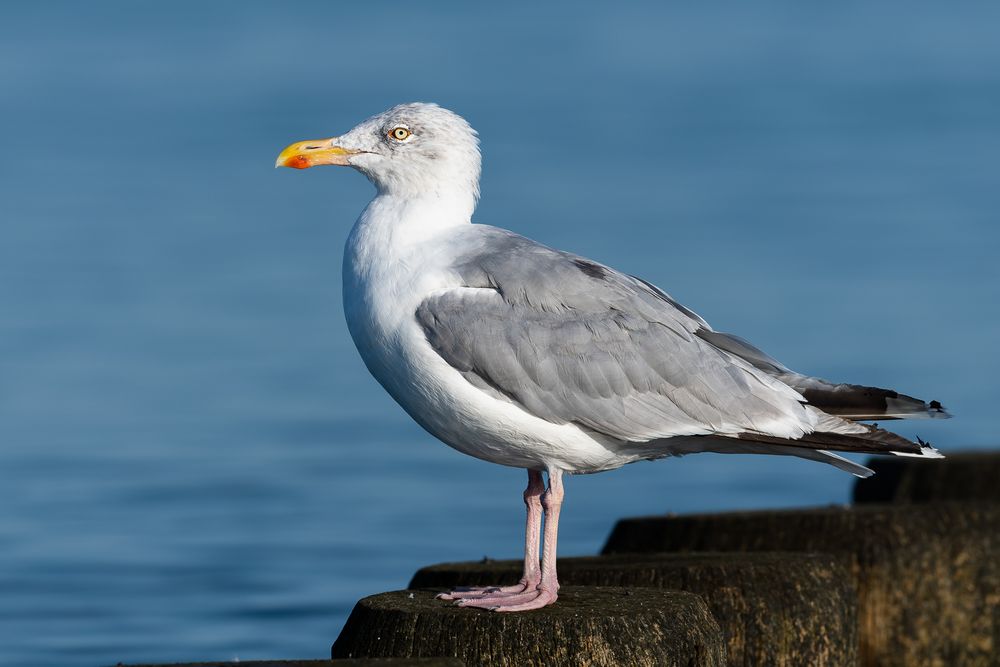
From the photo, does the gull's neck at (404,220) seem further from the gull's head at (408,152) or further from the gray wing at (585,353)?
the gray wing at (585,353)

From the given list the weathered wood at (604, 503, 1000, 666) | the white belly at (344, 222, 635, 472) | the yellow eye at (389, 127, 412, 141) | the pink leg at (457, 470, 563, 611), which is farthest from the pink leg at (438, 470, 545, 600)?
the weathered wood at (604, 503, 1000, 666)

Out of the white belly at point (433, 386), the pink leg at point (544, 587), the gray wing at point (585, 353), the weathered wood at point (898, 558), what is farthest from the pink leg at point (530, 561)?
the weathered wood at point (898, 558)

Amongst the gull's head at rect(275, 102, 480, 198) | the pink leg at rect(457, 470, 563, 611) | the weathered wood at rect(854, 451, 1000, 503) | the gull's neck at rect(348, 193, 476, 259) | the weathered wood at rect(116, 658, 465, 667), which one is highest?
the gull's head at rect(275, 102, 480, 198)

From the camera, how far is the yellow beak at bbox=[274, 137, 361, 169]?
7770mm

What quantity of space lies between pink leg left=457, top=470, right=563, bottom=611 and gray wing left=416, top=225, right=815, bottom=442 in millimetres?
371

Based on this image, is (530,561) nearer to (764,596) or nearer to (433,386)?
(433,386)

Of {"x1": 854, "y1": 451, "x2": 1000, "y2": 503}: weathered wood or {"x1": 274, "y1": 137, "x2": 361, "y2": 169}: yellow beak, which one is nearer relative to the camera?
{"x1": 274, "y1": 137, "x2": 361, "y2": 169}: yellow beak

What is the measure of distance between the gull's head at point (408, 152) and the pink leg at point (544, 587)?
143cm

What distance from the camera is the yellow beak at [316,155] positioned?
306 inches

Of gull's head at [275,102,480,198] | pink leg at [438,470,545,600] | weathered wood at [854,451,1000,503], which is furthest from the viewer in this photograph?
weathered wood at [854,451,1000,503]

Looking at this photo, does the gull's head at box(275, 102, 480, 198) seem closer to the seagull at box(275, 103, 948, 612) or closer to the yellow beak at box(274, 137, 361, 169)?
the yellow beak at box(274, 137, 361, 169)

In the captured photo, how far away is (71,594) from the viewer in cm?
1348

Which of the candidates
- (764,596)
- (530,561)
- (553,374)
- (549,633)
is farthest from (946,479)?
(549,633)

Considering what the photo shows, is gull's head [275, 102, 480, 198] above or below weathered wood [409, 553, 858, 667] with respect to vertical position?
above
